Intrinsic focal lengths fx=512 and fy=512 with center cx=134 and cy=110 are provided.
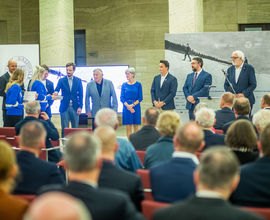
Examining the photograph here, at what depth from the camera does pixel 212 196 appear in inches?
97.5

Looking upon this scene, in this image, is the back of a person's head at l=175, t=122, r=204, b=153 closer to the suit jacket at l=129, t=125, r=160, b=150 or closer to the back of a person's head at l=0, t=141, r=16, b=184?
the back of a person's head at l=0, t=141, r=16, b=184

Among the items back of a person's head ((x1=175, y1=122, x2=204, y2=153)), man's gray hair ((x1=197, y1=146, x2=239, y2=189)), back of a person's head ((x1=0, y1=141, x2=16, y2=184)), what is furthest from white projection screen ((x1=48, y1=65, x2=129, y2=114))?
man's gray hair ((x1=197, y1=146, x2=239, y2=189))

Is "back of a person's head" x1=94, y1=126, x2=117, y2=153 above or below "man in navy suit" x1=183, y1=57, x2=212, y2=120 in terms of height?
below

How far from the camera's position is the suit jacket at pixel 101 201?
8.51ft

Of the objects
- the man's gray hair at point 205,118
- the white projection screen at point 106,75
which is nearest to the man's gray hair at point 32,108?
the man's gray hair at point 205,118

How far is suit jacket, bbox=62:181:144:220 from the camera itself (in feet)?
8.51

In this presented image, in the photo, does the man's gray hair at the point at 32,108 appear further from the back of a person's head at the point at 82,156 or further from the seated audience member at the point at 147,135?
the back of a person's head at the point at 82,156

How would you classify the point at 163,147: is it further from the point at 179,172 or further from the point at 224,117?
the point at 224,117

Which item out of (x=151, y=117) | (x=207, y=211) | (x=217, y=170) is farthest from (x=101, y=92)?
(x=207, y=211)

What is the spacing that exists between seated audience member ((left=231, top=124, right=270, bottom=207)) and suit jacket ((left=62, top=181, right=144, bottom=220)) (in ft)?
3.99

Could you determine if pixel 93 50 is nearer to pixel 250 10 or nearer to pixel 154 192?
pixel 250 10

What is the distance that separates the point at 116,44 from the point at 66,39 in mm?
3248

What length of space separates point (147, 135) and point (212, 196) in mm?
3455

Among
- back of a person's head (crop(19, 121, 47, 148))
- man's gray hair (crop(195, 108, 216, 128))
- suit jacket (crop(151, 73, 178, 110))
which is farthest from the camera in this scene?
suit jacket (crop(151, 73, 178, 110))
